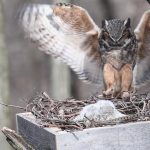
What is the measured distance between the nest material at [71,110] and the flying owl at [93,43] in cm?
70

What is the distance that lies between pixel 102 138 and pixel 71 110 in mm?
780

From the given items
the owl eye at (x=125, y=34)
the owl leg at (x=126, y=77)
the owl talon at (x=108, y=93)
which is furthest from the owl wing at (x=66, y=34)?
the owl talon at (x=108, y=93)

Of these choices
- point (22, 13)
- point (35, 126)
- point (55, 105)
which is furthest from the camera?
point (22, 13)

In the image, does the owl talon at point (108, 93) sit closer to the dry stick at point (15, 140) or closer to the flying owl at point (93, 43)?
the flying owl at point (93, 43)

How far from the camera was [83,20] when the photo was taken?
610cm

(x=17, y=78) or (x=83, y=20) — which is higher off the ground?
(x=83, y=20)

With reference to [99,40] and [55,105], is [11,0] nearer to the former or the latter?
[99,40]

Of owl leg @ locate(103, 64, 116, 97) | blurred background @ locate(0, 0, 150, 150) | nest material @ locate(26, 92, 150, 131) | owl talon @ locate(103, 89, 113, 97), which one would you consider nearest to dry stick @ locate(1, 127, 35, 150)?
nest material @ locate(26, 92, 150, 131)

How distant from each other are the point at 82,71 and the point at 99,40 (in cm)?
67

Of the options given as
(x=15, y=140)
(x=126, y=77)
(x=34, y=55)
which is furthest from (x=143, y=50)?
(x=34, y=55)

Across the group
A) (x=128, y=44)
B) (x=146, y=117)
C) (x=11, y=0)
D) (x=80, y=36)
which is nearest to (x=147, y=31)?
(x=128, y=44)

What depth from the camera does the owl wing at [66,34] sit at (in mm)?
6180

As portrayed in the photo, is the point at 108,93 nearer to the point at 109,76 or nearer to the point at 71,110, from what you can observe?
the point at 109,76

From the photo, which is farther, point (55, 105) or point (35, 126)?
point (55, 105)
